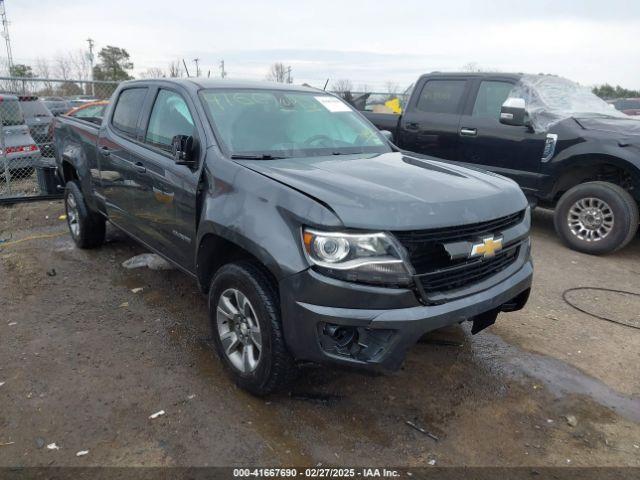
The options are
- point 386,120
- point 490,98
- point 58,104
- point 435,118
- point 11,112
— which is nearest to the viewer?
point 490,98

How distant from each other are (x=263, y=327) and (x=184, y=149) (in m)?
1.29

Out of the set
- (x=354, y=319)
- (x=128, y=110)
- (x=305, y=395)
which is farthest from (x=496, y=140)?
(x=354, y=319)

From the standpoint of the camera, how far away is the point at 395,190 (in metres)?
2.61

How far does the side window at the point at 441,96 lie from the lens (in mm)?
6707

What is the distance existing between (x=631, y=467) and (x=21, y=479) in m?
2.94

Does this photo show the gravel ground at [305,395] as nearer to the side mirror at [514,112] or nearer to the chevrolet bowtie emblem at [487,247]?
the chevrolet bowtie emblem at [487,247]

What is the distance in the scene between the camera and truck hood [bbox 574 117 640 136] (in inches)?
210

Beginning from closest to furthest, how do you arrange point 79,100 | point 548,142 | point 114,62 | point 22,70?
point 548,142 < point 79,100 < point 22,70 < point 114,62

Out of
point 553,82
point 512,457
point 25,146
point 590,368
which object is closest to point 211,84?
point 512,457

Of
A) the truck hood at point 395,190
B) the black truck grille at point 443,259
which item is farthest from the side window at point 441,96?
the black truck grille at point 443,259

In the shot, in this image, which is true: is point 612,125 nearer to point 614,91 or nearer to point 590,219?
point 590,219

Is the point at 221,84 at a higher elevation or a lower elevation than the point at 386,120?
higher

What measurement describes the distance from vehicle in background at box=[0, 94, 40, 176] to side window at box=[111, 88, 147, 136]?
4.99 m

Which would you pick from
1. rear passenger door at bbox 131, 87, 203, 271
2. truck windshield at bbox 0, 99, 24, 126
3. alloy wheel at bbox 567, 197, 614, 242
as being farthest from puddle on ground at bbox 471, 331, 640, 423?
truck windshield at bbox 0, 99, 24, 126
